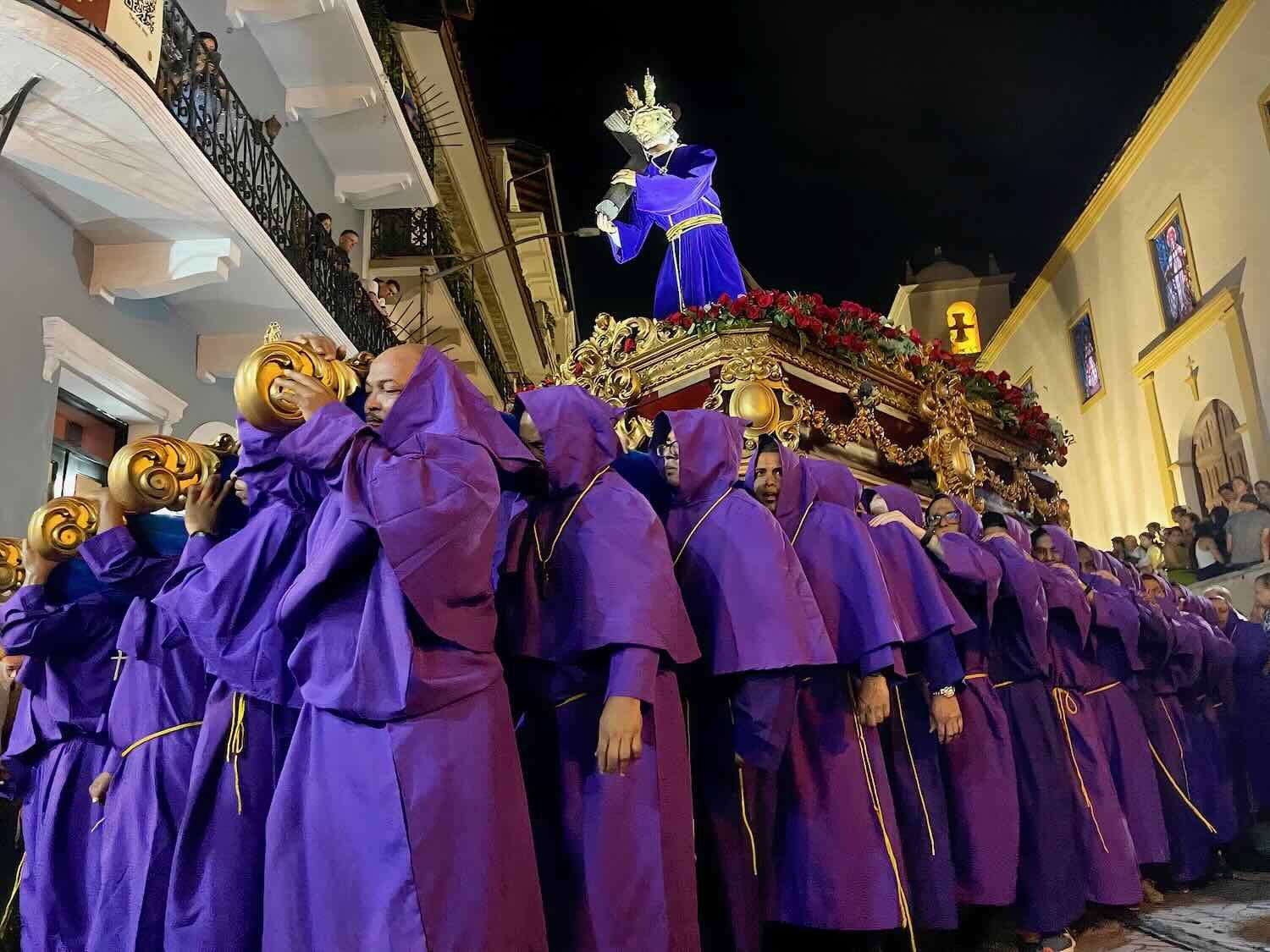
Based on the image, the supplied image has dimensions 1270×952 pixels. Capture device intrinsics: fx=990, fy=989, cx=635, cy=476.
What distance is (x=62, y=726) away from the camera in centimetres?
410

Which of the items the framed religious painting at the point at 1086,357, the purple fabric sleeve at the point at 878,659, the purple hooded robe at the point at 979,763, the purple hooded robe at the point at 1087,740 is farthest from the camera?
the framed religious painting at the point at 1086,357

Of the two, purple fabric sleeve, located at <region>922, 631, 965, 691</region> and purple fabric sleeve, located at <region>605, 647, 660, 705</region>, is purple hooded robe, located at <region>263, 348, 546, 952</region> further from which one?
purple fabric sleeve, located at <region>922, 631, 965, 691</region>

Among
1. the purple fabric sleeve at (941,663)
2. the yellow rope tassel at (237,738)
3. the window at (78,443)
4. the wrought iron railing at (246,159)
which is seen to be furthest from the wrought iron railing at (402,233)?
the yellow rope tassel at (237,738)

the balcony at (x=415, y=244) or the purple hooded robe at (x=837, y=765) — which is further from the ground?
the balcony at (x=415, y=244)

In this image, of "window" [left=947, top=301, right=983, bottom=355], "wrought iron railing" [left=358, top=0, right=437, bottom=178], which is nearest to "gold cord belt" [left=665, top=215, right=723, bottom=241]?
"wrought iron railing" [left=358, top=0, right=437, bottom=178]

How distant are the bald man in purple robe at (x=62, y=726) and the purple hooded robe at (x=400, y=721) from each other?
6.41 ft

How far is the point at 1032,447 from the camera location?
8.98m

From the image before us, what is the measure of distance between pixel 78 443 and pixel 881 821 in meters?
7.17

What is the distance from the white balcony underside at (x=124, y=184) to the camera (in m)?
6.38

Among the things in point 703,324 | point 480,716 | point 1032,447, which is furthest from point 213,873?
point 1032,447

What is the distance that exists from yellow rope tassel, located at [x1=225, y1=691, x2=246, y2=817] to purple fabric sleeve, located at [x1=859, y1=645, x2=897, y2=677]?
2.20 m

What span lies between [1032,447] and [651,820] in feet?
23.6

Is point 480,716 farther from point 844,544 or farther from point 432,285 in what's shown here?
point 432,285

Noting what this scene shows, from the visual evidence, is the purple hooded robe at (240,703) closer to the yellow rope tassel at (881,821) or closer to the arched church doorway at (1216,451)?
the yellow rope tassel at (881,821)
